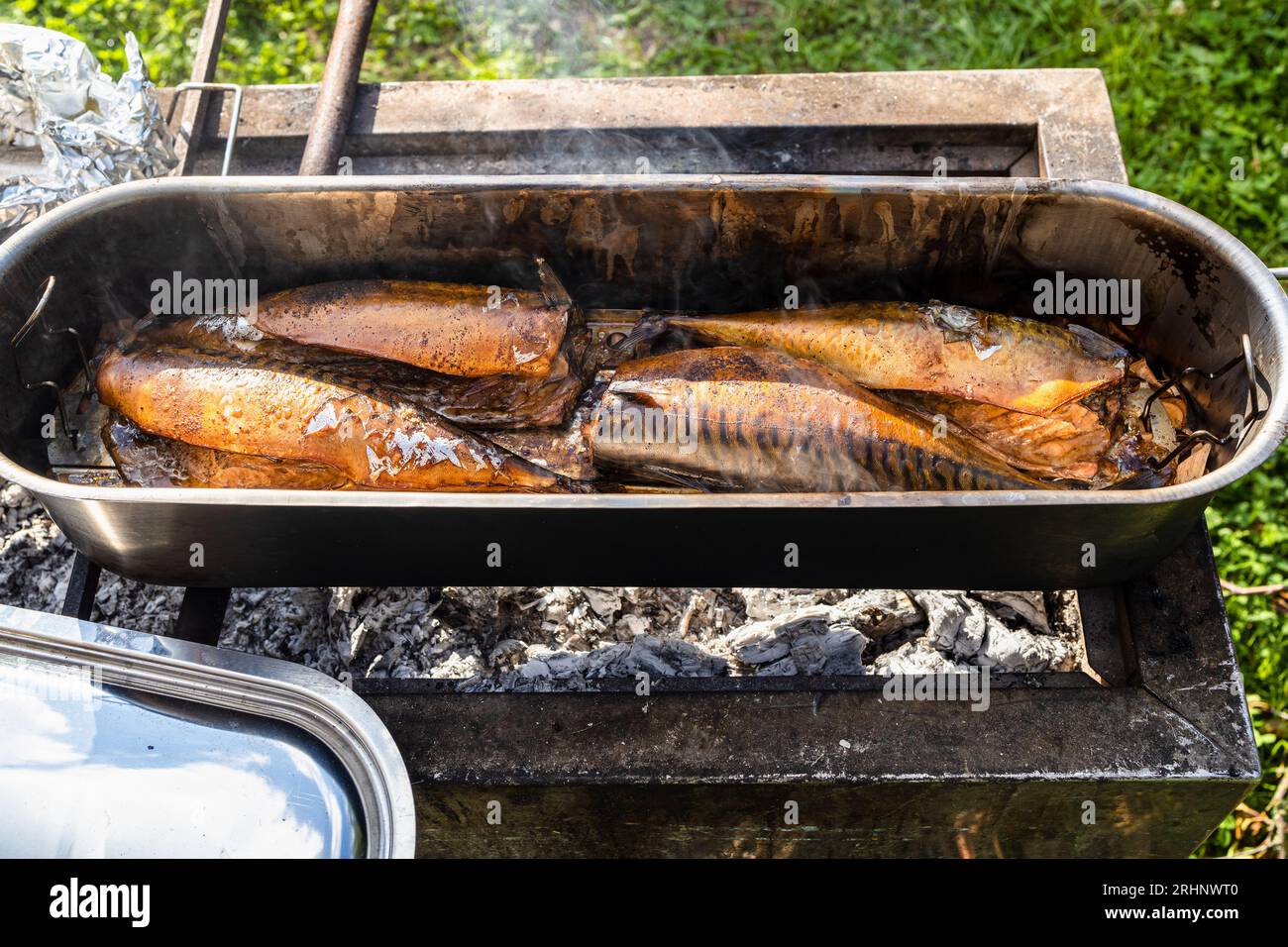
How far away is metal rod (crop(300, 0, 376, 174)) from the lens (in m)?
3.55

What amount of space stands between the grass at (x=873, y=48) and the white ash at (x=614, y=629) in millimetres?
2120

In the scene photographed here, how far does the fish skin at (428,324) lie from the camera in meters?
3.14

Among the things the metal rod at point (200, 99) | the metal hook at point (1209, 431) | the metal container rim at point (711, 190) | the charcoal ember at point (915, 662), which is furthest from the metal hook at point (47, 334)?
the metal hook at point (1209, 431)

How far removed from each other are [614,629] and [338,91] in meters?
2.31

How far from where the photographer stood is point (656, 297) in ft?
11.3

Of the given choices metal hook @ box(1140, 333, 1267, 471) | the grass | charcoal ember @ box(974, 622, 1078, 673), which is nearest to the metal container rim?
metal hook @ box(1140, 333, 1267, 471)

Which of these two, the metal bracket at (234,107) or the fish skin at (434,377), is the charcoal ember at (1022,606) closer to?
the fish skin at (434,377)

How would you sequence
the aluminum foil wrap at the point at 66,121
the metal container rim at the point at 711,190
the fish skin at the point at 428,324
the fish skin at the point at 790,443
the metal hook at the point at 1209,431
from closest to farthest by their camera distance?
the metal container rim at the point at 711,190, the metal hook at the point at 1209,431, the fish skin at the point at 790,443, the fish skin at the point at 428,324, the aluminum foil wrap at the point at 66,121

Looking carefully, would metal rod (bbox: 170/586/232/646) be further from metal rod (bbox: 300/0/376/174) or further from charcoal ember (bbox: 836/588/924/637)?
charcoal ember (bbox: 836/588/924/637)

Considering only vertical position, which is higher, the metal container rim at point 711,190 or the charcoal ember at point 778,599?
the metal container rim at point 711,190
